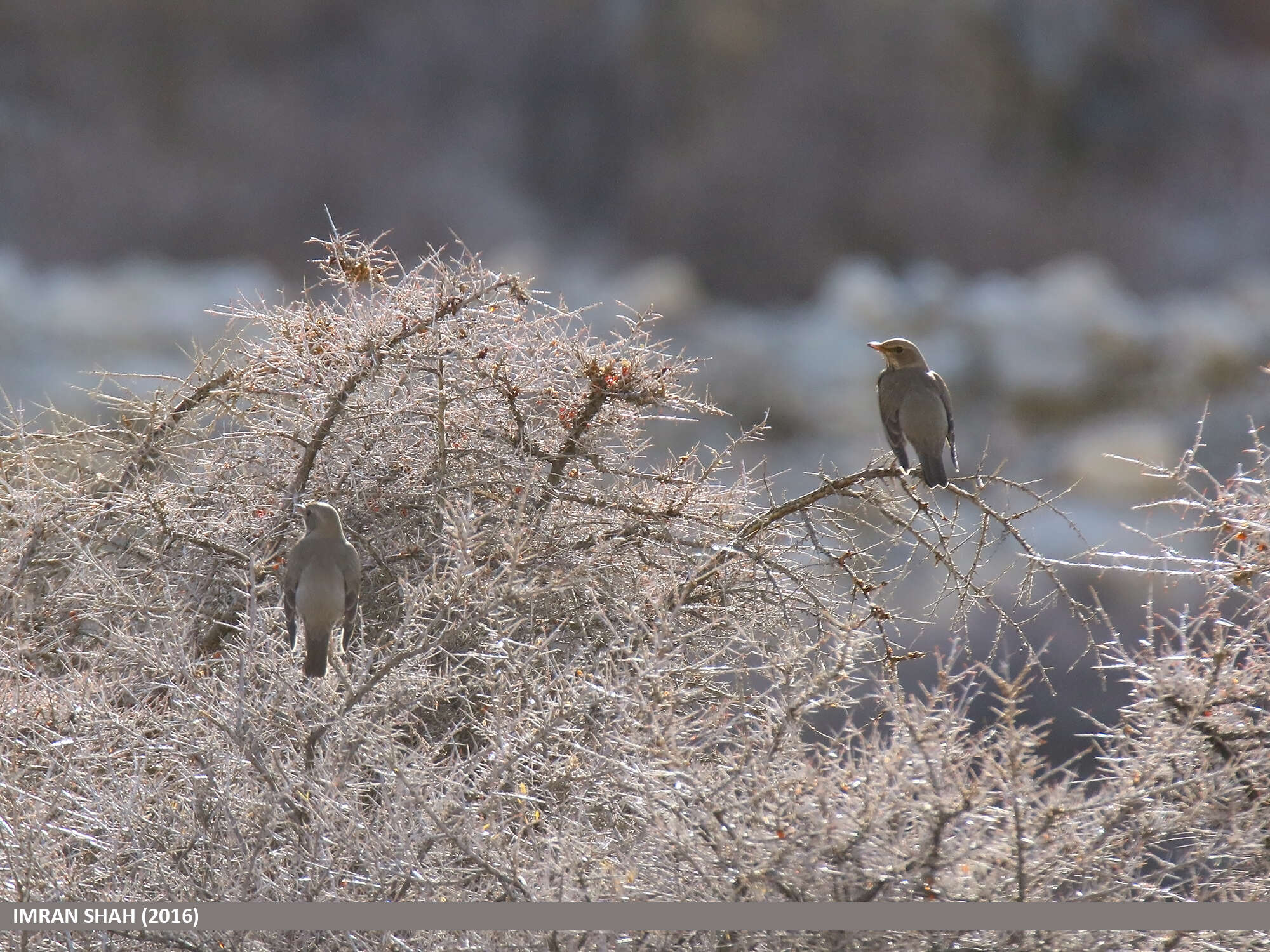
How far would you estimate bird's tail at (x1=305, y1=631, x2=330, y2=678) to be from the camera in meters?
3.29

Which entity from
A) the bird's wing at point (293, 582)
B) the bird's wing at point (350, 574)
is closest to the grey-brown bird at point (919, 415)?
the bird's wing at point (350, 574)

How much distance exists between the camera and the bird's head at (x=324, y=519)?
12.7 ft

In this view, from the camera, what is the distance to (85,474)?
239 inches

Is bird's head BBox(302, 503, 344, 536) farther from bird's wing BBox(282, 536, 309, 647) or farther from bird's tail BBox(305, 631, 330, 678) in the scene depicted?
bird's tail BBox(305, 631, 330, 678)

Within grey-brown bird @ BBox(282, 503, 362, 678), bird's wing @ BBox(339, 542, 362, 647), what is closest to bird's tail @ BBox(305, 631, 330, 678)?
grey-brown bird @ BBox(282, 503, 362, 678)

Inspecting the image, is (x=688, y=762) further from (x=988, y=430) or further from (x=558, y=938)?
(x=988, y=430)

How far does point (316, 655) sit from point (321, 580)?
1.30ft

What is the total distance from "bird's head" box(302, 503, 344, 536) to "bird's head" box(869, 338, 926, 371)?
2.66m

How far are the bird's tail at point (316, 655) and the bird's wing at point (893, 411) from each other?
261 cm

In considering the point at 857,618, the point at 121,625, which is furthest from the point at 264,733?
the point at 857,618

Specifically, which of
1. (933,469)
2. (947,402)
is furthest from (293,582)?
(947,402)

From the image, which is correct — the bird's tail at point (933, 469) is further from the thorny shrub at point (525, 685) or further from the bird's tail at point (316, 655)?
the bird's tail at point (316, 655)

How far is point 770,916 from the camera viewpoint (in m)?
2.42

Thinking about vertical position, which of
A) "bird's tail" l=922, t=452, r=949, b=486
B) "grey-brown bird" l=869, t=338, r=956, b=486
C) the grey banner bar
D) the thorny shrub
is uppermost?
"grey-brown bird" l=869, t=338, r=956, b=486
